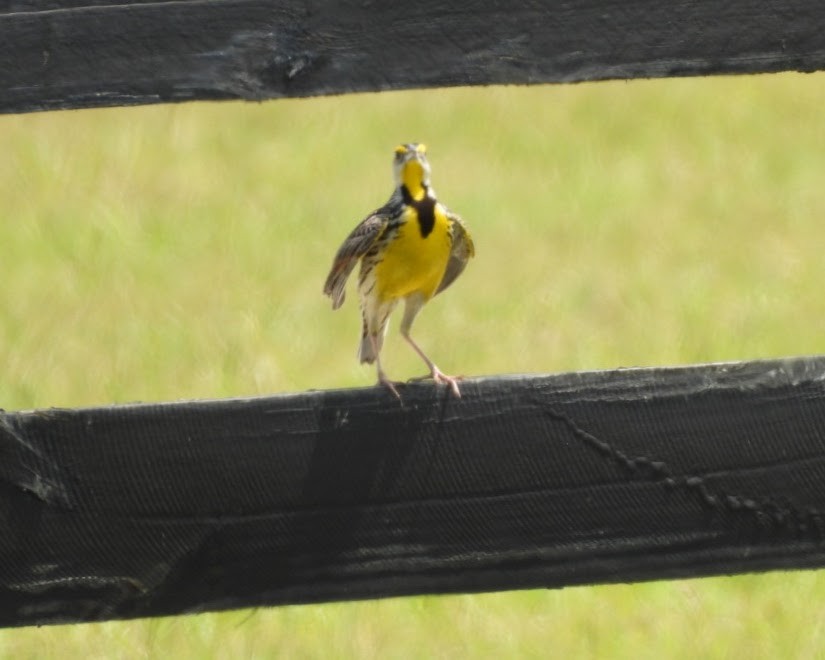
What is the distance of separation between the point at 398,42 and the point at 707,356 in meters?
4.76

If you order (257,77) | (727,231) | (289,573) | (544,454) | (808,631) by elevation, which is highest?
(257,77)

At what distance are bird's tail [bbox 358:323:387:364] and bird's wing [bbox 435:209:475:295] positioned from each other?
0.30m

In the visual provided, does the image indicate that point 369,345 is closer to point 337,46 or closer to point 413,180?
point 413,180

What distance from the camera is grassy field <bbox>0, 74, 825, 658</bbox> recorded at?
5.73m

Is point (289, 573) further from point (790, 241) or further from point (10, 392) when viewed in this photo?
point (790, 241)

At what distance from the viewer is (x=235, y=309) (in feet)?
29.3

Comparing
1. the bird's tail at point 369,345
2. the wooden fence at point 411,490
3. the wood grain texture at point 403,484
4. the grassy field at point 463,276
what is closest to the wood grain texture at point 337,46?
the wooden fence at point 411,490

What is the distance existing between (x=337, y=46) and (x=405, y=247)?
168 cm

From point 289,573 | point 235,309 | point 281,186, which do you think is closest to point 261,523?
point 289,573

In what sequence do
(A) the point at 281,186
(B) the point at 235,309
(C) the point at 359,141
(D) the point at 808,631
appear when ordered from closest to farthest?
(D) the point at 808,631 → (B) the point at 235,309 → (A) the point at 281,186 → (C) the point at 359,141

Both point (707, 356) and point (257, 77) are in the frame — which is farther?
point (707, 356)

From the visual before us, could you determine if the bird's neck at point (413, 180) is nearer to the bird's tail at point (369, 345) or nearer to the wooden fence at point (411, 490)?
the bird's tail at point (369, 345)

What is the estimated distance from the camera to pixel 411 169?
5199mm

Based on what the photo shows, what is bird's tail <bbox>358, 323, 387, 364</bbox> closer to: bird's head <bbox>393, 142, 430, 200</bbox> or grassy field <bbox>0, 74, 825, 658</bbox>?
bird's head <bbox>393, 142, 430, 200</bbox>
